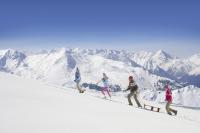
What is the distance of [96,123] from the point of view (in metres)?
13.8

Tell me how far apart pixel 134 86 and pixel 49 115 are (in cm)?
1137

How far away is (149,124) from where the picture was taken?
15.8 m

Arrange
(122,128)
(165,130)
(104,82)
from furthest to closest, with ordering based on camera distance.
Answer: (104,82) → (165,130) → (122,128)

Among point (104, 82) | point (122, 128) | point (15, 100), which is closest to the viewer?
point (122, 128)

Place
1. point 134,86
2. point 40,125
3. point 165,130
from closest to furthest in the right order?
point 40,125
point 165,130
point 134,86

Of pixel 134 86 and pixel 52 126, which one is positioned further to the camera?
pixel 134 86

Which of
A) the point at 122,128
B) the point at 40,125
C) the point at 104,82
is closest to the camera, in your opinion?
the point at 40,125

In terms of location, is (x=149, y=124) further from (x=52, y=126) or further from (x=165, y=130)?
(x=52, y=126)

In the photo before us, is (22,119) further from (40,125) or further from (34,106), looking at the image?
(34,106)

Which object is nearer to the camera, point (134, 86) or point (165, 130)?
point (165, 130)

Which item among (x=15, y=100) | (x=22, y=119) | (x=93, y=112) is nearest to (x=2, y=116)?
(x=22, y=119)

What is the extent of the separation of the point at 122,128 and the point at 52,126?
122 inches

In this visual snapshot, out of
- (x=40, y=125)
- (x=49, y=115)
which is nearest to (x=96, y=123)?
(x=49, y=115)

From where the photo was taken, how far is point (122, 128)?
45.2 feet
